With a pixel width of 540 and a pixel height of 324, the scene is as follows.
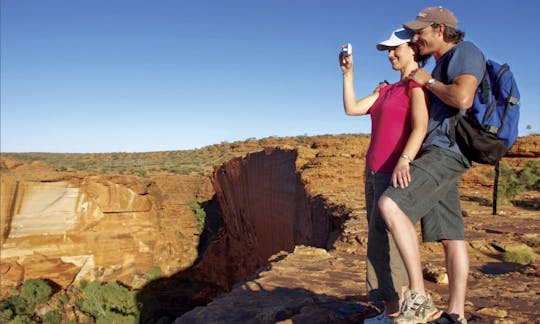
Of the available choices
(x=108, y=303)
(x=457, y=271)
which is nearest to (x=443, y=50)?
(x=457, y=271)

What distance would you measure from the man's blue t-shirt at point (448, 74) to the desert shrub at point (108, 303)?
15.3m

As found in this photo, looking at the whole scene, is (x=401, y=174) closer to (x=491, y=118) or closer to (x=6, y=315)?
(x=491, y=118)

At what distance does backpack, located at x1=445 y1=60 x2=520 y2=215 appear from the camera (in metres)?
1.98

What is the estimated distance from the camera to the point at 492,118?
1.99m

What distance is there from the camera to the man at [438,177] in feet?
6.66

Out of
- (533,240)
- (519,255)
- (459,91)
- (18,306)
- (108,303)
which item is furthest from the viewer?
(108,303)

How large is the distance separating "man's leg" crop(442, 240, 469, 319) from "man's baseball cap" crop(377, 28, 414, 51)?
112 cm

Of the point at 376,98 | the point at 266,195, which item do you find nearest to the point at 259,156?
the point at 266,195

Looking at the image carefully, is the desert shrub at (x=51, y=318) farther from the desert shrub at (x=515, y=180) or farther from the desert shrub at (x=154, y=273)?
the desert shrub at (x=515, y=180)

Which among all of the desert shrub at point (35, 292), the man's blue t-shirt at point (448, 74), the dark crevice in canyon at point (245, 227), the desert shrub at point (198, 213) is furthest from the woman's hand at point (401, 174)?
the desert shrub at point (198, 213)

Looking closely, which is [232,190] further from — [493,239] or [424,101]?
[424,101]

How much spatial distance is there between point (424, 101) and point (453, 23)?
17.1 inches

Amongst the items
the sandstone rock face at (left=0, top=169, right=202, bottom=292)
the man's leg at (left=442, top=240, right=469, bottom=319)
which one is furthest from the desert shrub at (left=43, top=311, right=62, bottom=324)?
the man's leg at (left=442, top=240, right=469, bottom=319)

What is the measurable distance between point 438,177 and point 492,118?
37 centimetres
